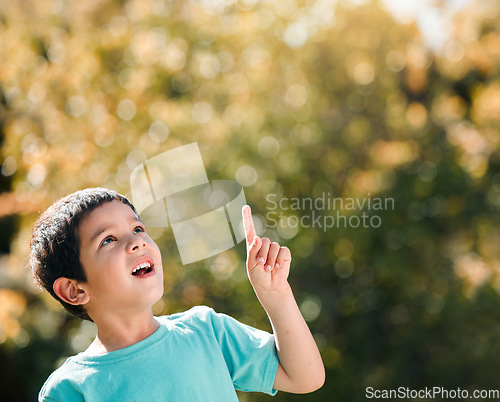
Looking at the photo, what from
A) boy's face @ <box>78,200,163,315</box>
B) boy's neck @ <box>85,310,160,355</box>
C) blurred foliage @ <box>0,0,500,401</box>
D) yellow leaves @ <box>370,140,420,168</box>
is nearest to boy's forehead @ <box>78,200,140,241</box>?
boy's face @ <box>78,200,163,315</box>

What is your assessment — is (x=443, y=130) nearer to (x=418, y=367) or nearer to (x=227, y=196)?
(x=418, y=367)

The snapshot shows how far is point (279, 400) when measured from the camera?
10.2 ft

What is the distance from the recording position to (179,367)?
903 millimetres

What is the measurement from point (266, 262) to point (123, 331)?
0.87 ft

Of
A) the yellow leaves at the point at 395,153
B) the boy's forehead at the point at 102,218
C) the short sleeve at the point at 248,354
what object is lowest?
the yellow leaves at the point at 395,153

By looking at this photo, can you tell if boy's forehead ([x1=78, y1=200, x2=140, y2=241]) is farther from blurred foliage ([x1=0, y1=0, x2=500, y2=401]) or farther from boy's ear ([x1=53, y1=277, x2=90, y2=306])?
blurred foliage ([x1=0, y1=0, x2=500, y2=401])

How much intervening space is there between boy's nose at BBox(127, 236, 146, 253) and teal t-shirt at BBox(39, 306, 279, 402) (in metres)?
0.14

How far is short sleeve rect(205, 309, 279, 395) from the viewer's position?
0.96 m

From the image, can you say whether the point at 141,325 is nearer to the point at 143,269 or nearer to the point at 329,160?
the point at 143,269

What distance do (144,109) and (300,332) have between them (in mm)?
2746

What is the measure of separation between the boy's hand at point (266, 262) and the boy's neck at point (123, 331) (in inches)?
7.8

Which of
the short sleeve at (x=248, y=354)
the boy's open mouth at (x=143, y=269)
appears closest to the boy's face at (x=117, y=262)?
the boy's open mouth at (x=143, y=269)

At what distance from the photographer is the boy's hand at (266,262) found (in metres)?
0.92

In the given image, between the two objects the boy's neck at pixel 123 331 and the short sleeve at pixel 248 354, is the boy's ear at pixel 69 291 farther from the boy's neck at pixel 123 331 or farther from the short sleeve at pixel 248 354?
the short sleeve at pixel 248 354
